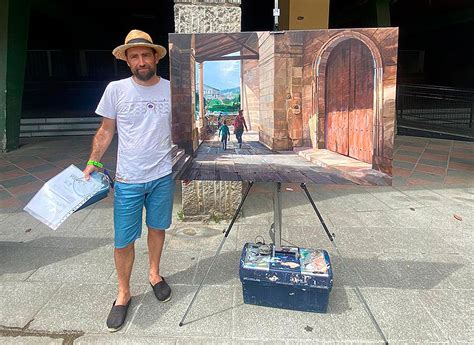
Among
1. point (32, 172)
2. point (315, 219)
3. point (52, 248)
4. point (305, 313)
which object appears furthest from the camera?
point (32, 172)

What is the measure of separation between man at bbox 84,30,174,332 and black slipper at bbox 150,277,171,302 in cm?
21

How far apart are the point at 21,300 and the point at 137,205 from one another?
1.14 m

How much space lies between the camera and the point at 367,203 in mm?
4727

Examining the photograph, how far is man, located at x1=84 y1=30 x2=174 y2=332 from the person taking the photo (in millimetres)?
2359

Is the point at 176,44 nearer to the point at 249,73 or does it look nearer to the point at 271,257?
the point at 249,73

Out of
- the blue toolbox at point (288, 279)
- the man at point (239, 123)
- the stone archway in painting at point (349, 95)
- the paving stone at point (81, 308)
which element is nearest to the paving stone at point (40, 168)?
the paving stone at point (81, 308)

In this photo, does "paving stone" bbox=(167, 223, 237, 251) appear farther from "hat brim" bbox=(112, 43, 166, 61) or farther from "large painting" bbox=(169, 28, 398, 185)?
"hat brim" bbox=(112, 43, 166, 61)

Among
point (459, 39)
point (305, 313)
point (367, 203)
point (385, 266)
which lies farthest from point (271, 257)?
point (459, 39)

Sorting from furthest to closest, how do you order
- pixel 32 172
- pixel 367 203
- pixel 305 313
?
pixel 32 172, pixel 367 203, pixel 305 313

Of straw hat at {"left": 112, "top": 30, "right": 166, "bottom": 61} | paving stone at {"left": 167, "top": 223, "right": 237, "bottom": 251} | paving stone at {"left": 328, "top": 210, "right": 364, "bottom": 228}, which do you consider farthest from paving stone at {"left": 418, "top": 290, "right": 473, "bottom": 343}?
straw hat at {"left": 112, "top": 30, "right": 166, "bottom": 61}

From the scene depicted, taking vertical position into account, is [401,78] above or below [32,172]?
above

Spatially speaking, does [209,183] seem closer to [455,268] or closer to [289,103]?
Answer: [289,103]

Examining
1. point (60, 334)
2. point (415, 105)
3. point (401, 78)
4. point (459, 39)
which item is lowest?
point (60, 334)

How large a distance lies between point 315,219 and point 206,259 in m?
1.51
